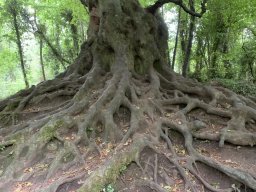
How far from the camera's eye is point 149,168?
5.54 meters

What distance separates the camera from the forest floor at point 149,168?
5.18 meters

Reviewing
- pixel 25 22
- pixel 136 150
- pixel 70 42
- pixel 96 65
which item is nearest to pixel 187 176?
pixel 136 150

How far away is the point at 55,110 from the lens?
7.50 m

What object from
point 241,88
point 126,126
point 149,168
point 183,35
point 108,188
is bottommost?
point 108,188

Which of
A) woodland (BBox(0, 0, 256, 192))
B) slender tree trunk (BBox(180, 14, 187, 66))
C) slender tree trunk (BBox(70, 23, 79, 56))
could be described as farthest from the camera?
slender tree trunk (BBox(70, 23, 79, 56))

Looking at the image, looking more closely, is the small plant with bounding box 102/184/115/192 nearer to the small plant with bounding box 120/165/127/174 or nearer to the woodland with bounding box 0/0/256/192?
the woodland with bounding box 0/0/256/192

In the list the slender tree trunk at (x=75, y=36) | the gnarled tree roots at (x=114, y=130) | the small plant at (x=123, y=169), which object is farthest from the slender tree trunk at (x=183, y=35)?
the small plant at (x=123, y=169)

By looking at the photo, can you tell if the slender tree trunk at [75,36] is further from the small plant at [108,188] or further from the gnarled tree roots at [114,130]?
the small plant at [108,188]

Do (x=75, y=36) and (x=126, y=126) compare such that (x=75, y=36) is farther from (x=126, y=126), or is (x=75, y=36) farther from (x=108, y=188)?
(x=108, y=188)

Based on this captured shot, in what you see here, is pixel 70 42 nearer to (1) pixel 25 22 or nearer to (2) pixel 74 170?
(1) pixel 25 22

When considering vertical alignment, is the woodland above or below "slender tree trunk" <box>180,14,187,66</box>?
below

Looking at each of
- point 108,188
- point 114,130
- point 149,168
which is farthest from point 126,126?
point 108,188

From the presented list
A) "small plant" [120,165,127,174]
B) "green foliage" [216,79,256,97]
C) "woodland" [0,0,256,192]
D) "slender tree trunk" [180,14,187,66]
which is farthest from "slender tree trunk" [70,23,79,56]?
"small plant" [120,165,127,174]

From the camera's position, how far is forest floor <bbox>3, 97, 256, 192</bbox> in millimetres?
5180
